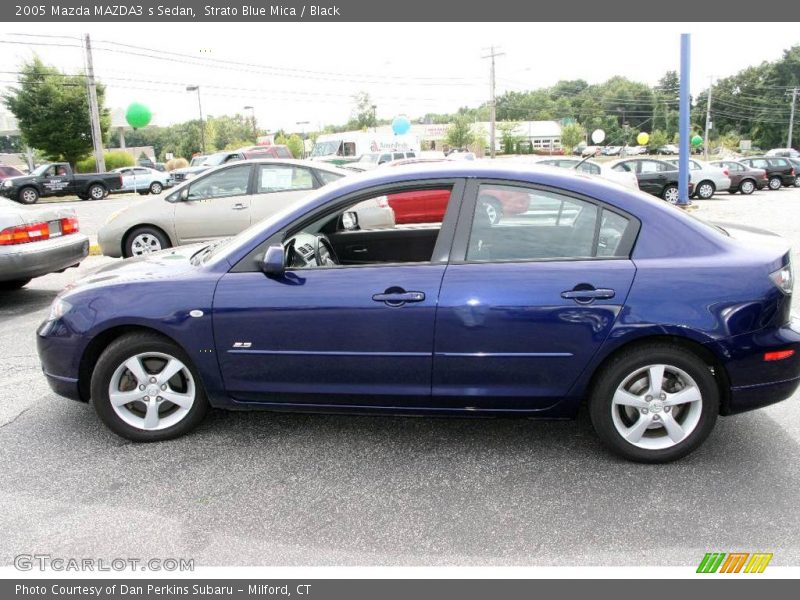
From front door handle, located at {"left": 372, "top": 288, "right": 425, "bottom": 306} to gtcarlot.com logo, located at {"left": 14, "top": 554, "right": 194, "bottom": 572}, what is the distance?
4.88ft

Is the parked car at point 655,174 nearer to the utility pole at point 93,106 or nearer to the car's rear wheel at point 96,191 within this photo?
the car's rear wheel at point 96,191

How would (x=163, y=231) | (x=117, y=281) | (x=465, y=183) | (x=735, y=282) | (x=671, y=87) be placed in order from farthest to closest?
(x=671, y=87) → (x=163, y=231) → (x=117, y=281) → (x=465, y=183) → (x=735, y=282)

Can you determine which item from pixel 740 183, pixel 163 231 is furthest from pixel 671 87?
pixel 163 231

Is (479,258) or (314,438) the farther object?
(314,438)

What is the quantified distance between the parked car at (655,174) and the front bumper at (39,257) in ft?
55.8

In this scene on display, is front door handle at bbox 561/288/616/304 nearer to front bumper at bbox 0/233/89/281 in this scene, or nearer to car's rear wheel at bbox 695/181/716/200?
front bumper at bbox 0/233/89/281

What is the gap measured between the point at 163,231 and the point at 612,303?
7525mm

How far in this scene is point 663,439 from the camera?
11.1 ft

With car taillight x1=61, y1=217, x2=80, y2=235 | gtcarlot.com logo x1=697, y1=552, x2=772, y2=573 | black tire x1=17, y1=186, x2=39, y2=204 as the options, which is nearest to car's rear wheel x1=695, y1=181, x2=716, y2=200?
car taillight x1=61, y1=217, x2=80, y2=235

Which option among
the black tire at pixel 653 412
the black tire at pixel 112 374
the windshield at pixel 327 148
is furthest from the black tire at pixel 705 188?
the black tire at pixel 112 374

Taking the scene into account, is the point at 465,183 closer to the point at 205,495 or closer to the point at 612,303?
the point at 612,303

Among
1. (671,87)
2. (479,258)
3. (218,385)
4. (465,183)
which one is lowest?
(218,385)

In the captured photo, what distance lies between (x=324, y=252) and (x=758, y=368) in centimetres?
260

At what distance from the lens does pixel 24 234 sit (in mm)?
6809
